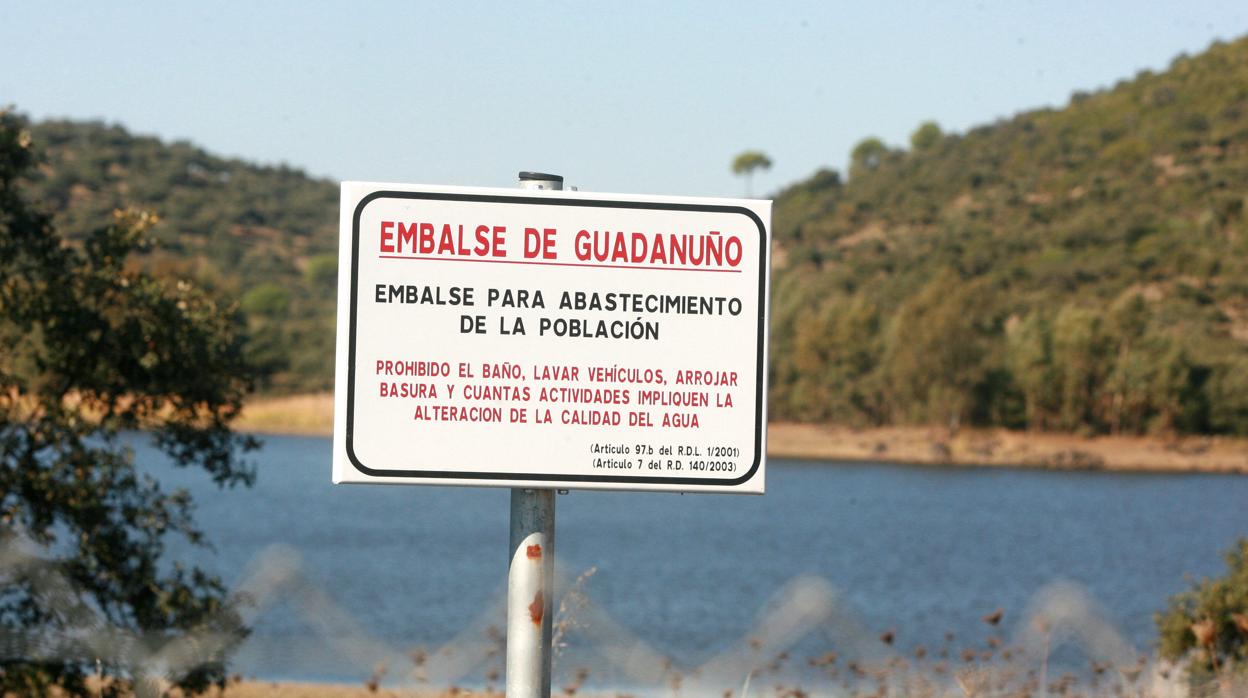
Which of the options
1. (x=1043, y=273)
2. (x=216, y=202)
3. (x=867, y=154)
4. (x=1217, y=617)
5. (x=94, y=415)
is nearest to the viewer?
(x=1217, y=617)

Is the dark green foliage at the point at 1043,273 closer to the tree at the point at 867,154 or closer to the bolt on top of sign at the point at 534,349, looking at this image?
the tree at the point at 867,154

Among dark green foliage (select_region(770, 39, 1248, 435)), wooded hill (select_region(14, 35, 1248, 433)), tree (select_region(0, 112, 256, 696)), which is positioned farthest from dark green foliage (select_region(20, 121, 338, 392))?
tree (select_region(0, 112, 256, 696))

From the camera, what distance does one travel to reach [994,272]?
107 meters

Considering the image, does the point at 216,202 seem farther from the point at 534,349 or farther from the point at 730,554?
the point at 534,349

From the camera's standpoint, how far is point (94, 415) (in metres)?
10.0

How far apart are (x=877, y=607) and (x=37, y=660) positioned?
994 inches

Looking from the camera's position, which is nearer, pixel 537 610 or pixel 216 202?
pixel 537 610

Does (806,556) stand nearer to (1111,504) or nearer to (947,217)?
(1111,504)

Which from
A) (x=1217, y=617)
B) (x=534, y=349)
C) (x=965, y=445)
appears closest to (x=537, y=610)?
(x=534, y=349)

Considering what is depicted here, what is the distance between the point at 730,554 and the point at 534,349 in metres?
40.5

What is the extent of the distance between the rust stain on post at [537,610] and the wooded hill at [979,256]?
3387 cm

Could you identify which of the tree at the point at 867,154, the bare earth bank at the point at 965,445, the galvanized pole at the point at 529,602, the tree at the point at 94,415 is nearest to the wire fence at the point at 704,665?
the tree at the point at 94,415

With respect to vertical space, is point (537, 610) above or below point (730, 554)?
above

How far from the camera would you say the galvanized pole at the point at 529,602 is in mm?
3080
